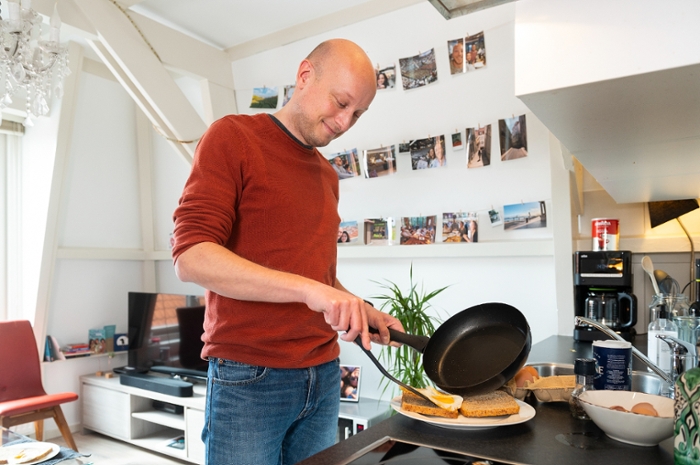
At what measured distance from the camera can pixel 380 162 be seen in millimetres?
3279

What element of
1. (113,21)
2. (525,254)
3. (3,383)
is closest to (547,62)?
(525,254)

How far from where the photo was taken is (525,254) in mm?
2758

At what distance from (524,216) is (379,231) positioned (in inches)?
34.4

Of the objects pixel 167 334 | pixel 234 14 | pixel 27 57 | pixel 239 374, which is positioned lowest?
pixel 167 334

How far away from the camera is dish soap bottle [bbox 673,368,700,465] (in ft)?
2.25

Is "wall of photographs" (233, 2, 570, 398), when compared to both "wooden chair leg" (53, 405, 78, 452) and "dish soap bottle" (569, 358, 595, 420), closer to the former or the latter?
"dish soap bottle" (569, 358, 595, 420)

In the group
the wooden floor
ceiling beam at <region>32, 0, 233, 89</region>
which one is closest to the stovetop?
ceiling beam at <region>32, 0, 233, 89</region>

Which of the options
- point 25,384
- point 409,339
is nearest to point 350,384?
point 25,384

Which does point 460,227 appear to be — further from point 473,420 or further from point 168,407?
point 168,407

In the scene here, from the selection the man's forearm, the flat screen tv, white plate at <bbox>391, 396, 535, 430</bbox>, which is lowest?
the flat screen tv

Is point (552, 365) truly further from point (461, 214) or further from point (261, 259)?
point (461, 214)

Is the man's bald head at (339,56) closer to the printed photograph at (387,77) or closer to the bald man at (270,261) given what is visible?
the bald man at (270,261)

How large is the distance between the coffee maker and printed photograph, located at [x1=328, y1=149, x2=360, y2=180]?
154cm

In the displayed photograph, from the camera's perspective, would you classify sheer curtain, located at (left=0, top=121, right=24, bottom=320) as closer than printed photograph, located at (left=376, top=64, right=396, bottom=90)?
No
